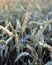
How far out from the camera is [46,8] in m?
2.24

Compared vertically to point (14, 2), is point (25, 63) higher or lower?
lower

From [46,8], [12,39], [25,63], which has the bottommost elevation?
[25,63]

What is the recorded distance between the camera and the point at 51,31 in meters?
1.33

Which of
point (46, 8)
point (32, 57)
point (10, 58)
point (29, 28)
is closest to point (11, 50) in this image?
point (10, 58)

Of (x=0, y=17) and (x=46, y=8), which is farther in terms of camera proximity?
(x=46, y=8)

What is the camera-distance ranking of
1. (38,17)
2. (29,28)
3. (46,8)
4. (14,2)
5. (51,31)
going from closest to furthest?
1. (51,31)
2. (29,28)
3. (38,17)
4. (46,8)
5. (14,2)

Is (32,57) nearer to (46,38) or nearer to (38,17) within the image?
(46,38)

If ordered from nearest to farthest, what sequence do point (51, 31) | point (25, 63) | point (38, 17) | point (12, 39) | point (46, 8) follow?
point (25, 63) → point (12, 39) → point (51, 31) → point (38, 17) → point (46, 8)

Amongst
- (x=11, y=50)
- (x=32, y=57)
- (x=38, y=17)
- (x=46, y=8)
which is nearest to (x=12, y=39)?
(x=11, y=50)

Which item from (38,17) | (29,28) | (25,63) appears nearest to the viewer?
(25,63)

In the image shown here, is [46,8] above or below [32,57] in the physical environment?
above

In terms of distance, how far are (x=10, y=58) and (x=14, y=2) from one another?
1.40 metres

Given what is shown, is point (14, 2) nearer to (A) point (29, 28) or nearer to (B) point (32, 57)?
(A) point (29, 28)

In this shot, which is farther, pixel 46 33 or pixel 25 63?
pixel 46 33
